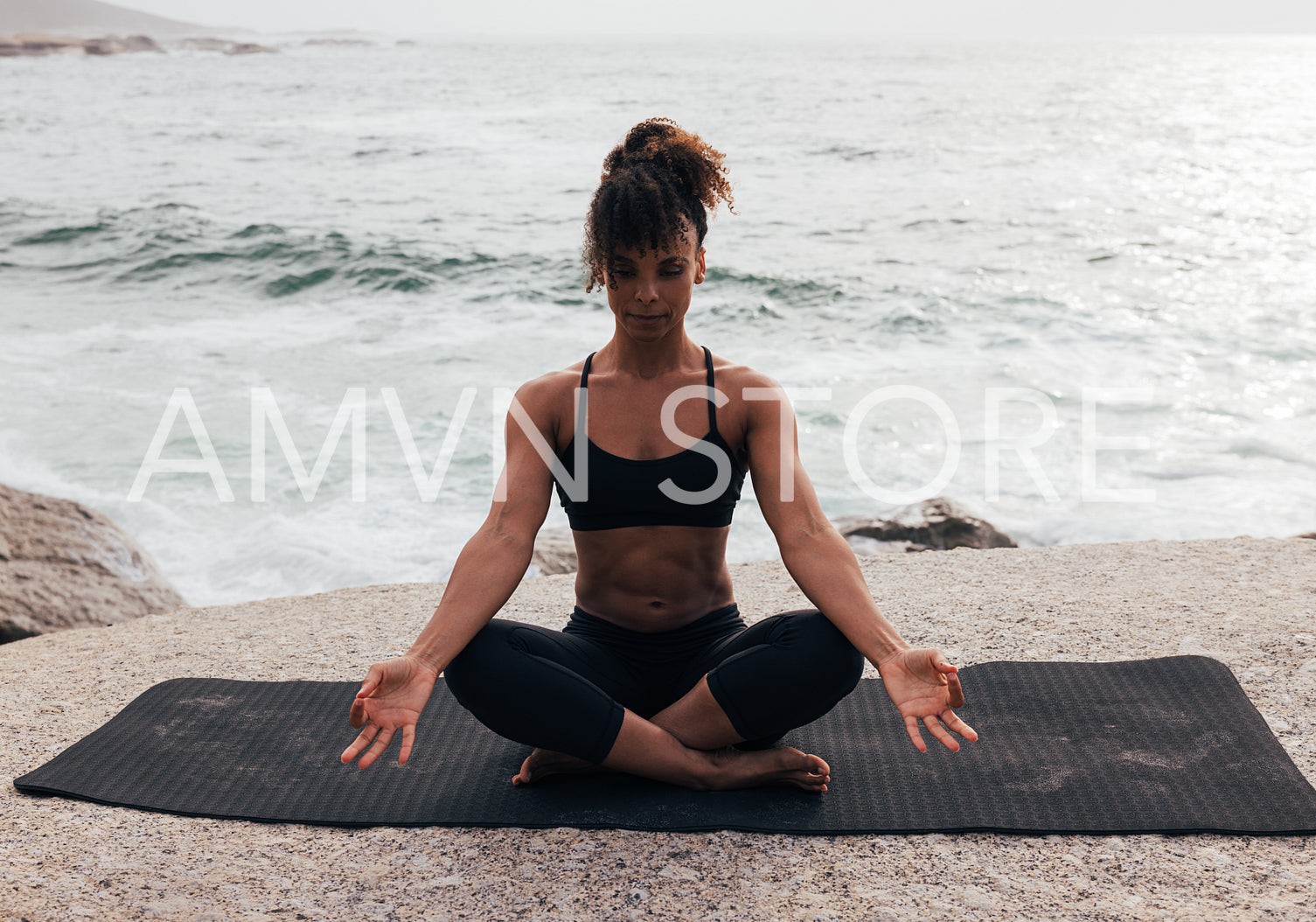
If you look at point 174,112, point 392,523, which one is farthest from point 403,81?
point 392,523

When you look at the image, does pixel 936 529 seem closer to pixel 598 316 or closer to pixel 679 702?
pixel 679 702

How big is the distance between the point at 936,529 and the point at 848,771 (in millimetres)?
3050

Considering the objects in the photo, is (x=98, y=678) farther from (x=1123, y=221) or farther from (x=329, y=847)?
(x=1123, y=221)

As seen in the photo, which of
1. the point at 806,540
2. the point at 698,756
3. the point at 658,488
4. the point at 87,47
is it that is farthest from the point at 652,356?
the point at 87,47

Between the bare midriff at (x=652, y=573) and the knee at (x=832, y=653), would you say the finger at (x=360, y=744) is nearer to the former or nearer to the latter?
the bare midriff at (x=652, y=573)

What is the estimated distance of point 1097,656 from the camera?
10.7ft

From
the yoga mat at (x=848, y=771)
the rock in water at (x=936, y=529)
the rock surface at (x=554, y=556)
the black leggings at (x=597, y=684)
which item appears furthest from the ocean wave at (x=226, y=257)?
the black leggings at (x=597, y=684)

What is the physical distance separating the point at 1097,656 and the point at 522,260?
38.4 ft

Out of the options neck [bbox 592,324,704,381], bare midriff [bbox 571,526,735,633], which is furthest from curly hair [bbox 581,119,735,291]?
bare midriff [bbox 571,526,735,633]

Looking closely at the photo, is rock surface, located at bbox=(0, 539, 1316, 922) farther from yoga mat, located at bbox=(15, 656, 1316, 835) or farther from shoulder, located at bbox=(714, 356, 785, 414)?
shoulder, located at bbox=(714, 356, 785, 414)

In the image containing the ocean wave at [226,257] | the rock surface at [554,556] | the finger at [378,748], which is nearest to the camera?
the finger at [378,748]

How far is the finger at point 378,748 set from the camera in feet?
6.41

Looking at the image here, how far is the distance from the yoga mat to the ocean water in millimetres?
3070

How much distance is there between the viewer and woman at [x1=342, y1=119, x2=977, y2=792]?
2242 mm
